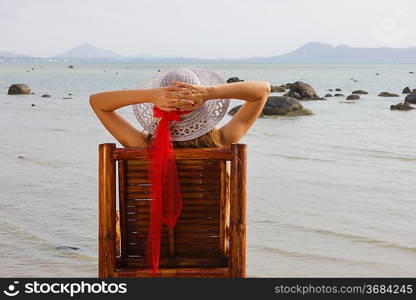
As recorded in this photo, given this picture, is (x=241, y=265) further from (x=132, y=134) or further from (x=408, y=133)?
(x=408, y=133)

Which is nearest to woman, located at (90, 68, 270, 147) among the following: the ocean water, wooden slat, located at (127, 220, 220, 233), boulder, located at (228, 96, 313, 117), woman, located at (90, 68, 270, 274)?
woman, located at (90, 68, 270, 274)

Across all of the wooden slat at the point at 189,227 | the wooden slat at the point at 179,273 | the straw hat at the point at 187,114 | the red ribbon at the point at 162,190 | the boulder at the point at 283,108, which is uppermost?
the straw hat at the point at 187,114

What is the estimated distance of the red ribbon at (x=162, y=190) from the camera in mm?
2961

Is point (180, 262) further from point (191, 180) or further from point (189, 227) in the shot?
point (191, 180)

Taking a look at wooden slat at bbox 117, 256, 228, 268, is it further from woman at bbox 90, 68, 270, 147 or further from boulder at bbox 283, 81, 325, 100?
boulder at bbox 283, 81, 325, 100

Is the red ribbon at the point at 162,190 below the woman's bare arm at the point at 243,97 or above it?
below

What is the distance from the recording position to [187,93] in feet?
9.60

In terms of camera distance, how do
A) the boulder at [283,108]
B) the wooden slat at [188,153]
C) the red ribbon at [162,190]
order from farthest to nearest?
the boulder at [283,108] < the red ribbon at [162,190] < the wooden slat at [188,153]

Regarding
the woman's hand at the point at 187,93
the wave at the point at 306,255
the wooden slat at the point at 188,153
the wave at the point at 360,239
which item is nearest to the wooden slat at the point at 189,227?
the wooden slat at the point at 188,153

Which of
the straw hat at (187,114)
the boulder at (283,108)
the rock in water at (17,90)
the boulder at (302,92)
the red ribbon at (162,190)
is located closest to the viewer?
the red ribbon at (162,190)

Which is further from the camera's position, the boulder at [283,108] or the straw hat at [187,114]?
the boulder at [283,108]

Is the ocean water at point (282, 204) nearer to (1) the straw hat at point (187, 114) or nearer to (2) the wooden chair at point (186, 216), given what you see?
(2) the wooden chair at point (186, 216)

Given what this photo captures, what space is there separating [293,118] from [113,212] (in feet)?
43.2

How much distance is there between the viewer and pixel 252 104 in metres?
3.24
